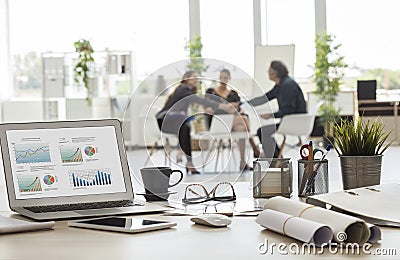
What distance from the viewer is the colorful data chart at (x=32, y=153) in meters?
1.83

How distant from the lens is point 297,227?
1.31 meters

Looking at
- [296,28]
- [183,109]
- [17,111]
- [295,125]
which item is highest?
[296,28]

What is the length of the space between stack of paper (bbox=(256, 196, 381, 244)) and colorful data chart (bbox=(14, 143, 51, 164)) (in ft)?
2.34

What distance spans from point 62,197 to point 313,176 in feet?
2.16

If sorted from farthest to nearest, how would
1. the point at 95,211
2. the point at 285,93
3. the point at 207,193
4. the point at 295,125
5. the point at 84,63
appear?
the point at 84,63 → the point at 295,125 → the point at 285,93 → the point at 207,193 → the point at 95,211

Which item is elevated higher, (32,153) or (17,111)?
(32,153)

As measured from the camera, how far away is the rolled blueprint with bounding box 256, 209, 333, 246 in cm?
126

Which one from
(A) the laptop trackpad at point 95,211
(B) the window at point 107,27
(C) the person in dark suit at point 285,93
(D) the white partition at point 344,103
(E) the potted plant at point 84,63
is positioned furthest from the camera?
(B) the window at point 107,27

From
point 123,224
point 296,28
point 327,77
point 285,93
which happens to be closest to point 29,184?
point 123,224

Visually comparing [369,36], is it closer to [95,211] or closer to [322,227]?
[95,211]

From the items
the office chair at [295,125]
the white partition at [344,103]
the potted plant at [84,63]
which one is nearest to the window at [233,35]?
the white partition at [344,103]

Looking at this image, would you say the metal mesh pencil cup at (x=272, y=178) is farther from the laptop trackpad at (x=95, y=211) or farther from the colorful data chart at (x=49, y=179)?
the colorful data chart at (x=49, y=179)

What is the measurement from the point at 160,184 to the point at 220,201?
0.19m

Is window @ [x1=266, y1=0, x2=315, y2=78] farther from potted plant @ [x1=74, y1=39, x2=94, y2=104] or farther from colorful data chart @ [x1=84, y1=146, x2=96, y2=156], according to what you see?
colorful data chart @ [x1=84, y1=146, x2=96, y2=156]
